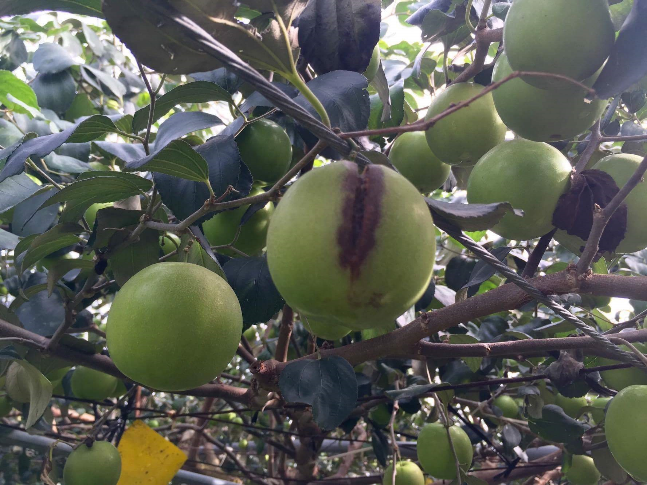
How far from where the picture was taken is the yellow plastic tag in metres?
1.26

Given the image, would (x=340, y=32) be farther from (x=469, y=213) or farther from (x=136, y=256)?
(x=136, y=256)

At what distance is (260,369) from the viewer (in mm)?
980

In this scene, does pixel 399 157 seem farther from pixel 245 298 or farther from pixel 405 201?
pixel 405 201

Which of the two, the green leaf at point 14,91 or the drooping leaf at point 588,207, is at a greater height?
the drooping leaf at point 588,207

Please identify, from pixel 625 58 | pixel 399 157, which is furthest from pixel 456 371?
pixel 625 58

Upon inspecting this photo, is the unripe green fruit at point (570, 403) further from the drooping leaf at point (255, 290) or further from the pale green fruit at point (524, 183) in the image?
the drooping leaf at point (255, 290)

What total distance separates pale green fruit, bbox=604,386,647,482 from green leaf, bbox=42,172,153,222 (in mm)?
969

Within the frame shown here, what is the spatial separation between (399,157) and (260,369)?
1.82 feet

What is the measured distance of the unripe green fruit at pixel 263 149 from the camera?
1.03 meters

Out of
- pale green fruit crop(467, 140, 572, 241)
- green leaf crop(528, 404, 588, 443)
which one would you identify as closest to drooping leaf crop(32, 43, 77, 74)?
pale green fruit crop(467, 140, 572, 241)

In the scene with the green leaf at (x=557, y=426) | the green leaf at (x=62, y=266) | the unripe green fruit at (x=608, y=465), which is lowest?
the unripe green fruit at (x=608, y=465)

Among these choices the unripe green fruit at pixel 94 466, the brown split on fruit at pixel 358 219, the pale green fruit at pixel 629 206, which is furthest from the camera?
the unripe green fruit at pixel 94 466

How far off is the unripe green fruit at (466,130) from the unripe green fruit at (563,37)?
23 cm

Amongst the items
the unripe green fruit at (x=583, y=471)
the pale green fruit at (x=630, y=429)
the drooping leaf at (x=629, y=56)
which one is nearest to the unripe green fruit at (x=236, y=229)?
the drooping leaf at (x=629, y=56)
